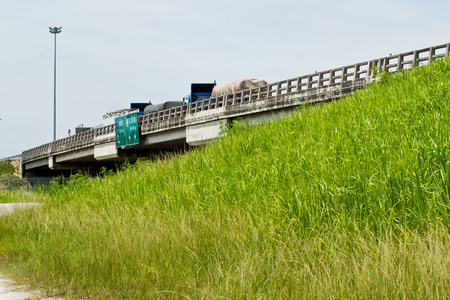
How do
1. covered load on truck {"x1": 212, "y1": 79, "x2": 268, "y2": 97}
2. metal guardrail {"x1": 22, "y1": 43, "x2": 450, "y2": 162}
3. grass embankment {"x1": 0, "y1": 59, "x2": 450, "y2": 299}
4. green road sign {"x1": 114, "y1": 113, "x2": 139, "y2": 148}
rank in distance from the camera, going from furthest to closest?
green road sign {"x1": 114, "y1": 113, "x2": 139, "y2": 148} < covered load on truck {"x1": 212, "y1": 79, "x2": 268, "y2": 97} < metal guardrail {"x1": 22, "y1": 43, "x2": 450, "y2": 162} < grass embankment {"x1": 0, "y1": 59, "x2": 450, "y2": 299}

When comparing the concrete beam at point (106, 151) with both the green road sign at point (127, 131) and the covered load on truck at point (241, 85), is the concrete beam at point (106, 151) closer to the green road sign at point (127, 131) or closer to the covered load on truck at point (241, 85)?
the green road sign at point (127, 131)

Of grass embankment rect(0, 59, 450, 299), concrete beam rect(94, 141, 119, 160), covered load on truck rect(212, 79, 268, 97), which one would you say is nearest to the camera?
grass embankment rect(0, 59, 450, 299)

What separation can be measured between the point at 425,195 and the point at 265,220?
196cm

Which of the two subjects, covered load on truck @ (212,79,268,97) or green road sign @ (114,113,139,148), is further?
green road sign @ (114,113,139,148)

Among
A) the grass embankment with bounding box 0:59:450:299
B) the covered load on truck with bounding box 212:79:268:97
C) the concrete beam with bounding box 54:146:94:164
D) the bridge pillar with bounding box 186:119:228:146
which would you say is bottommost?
the grass embankment with bounding box 0:59:450:299

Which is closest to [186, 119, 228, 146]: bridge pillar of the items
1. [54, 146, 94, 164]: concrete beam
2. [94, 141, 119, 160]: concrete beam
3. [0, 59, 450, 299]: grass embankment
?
[94, 141, 119, 160]: concrete beam

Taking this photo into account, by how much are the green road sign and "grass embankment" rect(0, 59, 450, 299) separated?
3020 cm

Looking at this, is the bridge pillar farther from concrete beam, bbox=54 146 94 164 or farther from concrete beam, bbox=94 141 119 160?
concrete beam, bbox=54 146 94 164

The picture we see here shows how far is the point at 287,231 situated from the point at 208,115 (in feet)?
90.7

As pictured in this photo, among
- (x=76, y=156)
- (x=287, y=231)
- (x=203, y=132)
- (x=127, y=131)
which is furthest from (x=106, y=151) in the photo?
(x=287, y=231)

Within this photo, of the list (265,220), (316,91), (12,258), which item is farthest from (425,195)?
(316,91)

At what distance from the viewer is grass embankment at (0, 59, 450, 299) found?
172 inches

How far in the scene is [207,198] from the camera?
28.0 ft

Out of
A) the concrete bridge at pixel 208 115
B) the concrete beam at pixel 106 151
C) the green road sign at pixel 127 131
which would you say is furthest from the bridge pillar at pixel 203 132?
the concrete beam at pixel 106 151
